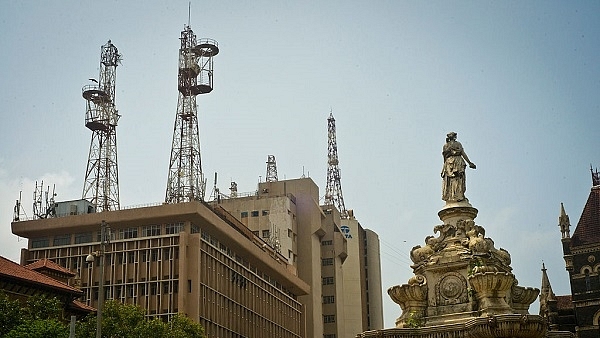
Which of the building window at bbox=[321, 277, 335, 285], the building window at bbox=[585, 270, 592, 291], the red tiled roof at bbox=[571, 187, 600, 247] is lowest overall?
the building window at bbox=[585, 270, 592, 291]

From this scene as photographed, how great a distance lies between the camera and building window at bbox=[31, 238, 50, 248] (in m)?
73.8

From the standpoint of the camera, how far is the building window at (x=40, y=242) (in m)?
73.8

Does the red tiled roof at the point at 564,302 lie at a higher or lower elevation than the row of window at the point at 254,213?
lower

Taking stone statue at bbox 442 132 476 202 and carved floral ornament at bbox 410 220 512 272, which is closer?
carved floral ornament at bbox 410 220 512 272

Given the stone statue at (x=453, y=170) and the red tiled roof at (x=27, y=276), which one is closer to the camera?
the stone statue at (x=453, y=170)

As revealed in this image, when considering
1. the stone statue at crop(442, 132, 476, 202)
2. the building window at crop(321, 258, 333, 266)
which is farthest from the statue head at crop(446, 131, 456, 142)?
the building window at crop(321, 258, 333, 266)

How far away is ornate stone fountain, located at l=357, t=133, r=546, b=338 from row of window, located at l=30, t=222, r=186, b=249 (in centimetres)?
3574

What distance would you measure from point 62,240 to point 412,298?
150ft

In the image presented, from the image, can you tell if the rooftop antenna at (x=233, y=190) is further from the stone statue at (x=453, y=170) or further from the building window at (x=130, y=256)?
the stone statue at (x=453, y=170)

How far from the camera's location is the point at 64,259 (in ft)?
237

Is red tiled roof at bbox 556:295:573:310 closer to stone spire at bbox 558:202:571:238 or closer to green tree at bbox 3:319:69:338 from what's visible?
stone spire at bbox 558:202:571:238

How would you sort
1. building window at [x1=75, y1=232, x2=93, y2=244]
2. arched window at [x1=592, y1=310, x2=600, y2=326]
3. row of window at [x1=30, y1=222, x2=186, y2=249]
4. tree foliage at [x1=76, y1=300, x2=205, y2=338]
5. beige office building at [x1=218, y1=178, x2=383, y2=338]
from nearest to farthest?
tree foliage at [x1=76, y1=300, x2=205, y2=338] < arched window at [x1=592, y1=310, x2=600, y2=326] < row of window at [x1=30, y1=222, x2=186, y2=249] < building window at [x1=75, y1=232, x2=93, y2=244] < beige office building at [x1=218, y1=178, x2=383, y2=338]

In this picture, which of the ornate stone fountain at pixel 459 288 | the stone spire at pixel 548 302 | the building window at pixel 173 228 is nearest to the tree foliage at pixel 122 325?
the ornate stone fountain at pixel 459 288

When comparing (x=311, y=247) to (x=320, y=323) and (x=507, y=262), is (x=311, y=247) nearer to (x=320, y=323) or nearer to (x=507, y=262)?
(x=320, y=323)
